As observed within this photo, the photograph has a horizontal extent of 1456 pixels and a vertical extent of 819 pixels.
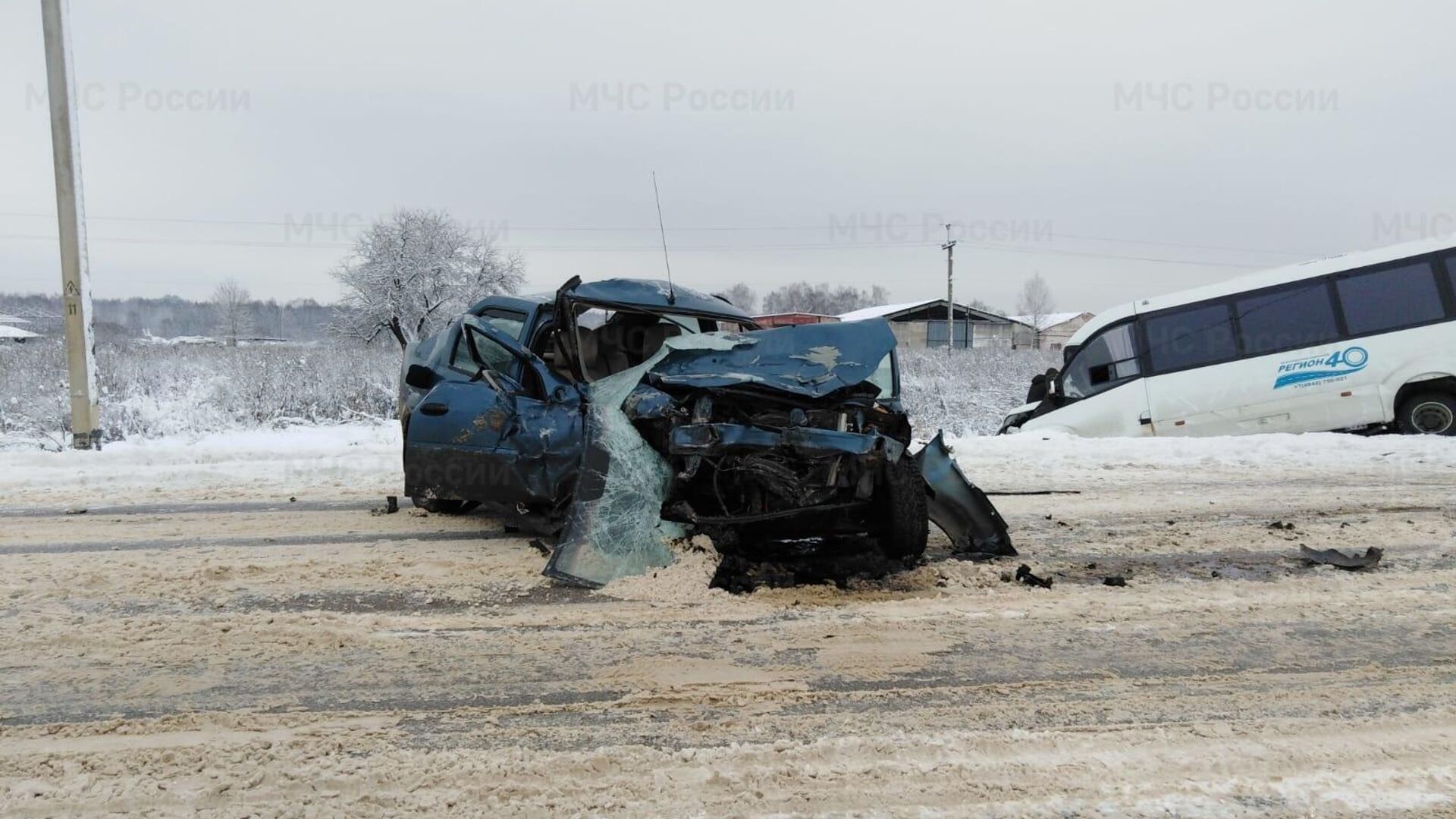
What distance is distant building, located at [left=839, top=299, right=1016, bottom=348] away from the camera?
5447 cm

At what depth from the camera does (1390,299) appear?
11.0m

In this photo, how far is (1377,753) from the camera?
2547 mm

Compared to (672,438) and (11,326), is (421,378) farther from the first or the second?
(11,326)

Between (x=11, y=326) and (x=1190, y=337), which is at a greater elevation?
(x=11, y=326)

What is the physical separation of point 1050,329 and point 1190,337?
3059 inches

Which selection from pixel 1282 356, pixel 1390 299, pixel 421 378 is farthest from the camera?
pixel 1282 356

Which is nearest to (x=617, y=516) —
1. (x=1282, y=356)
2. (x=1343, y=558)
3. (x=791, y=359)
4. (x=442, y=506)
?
(x=791, y=359)

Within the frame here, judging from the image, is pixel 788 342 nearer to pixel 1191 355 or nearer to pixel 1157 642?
pixel 1157 642

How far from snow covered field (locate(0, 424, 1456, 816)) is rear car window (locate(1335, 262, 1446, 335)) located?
671 cm

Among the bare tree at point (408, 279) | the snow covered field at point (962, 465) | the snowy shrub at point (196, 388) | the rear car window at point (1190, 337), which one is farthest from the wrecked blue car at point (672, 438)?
the bare tree at point (408, 279)

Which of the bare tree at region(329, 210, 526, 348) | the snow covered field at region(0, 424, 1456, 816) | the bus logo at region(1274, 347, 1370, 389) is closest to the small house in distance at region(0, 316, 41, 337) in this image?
the bare tree at region(329, 210, 526, 348)

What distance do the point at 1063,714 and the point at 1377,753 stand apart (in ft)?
3.08

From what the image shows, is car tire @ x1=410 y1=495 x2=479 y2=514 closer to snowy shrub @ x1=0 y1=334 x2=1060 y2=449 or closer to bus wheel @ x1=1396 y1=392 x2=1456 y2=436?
snowy shrub @ x1=0 y1=334 x2=1060 y2=449

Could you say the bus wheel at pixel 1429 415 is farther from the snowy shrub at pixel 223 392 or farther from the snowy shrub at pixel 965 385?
the snowy shrub at pixel 965 385
